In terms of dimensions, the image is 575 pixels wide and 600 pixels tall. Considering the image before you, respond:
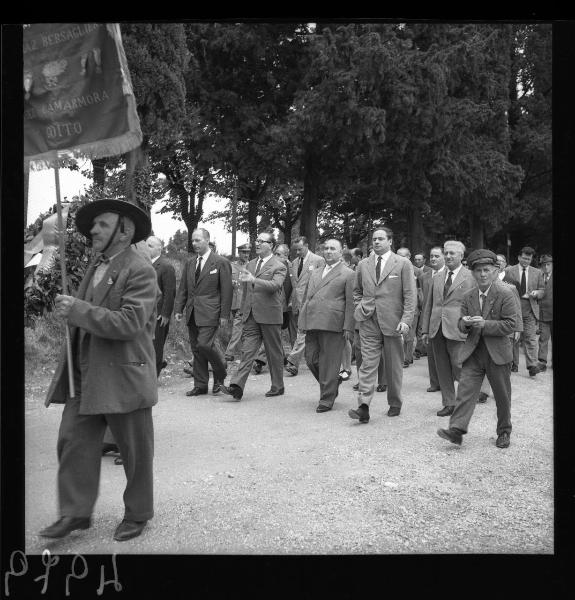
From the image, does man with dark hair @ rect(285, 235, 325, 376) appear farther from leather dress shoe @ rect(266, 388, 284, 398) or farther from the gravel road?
the gravel road

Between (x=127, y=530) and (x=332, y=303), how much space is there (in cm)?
426

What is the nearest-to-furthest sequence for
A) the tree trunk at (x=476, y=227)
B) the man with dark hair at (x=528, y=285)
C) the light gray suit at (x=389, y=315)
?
the light gray suit at (x=389, y=315), the tree trunk at (x=476, y=227), the man with dark hair at (x=528, y=285)

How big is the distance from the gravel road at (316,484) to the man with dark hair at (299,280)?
99.7 inches

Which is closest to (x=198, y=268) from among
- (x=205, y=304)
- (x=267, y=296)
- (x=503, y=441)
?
(x=205, y=304)

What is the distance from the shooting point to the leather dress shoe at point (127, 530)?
3969mm

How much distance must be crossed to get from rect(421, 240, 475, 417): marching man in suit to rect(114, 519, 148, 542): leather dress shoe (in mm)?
4215

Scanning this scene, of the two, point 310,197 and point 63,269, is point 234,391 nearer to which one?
point 310,197

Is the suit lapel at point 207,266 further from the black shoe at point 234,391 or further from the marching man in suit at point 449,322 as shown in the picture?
the marching man in suit at point 449,322

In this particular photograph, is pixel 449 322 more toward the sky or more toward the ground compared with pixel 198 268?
more toward the ground

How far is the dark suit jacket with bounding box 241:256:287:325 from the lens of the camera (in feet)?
28.0

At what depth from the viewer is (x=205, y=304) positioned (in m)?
8.10

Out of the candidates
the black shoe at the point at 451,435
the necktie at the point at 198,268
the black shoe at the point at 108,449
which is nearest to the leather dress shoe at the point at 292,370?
the necktie at the point at 198,268

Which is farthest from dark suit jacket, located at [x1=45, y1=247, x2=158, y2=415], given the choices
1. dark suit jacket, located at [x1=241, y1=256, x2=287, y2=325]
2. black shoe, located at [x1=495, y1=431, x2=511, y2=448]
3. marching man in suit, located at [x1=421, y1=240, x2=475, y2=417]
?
dark suit jacket, located at [x1=241, y1=256, x2=287, y2=325]
